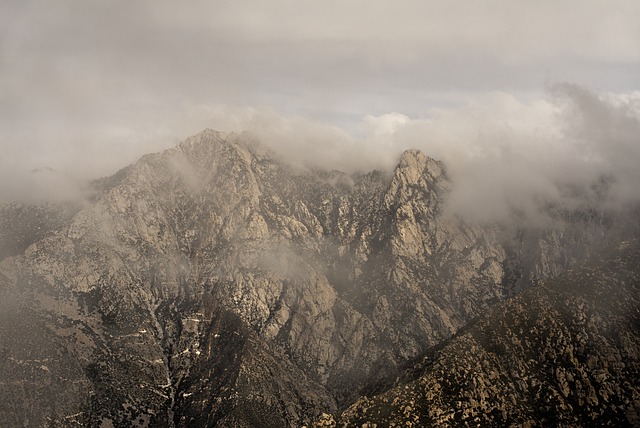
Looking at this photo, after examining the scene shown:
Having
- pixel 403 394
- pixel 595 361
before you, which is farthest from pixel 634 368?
pixel 403 394

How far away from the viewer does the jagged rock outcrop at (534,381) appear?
169500 millimetres

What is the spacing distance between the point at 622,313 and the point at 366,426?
111 m

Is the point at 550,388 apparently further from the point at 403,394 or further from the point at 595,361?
the point at 403,394

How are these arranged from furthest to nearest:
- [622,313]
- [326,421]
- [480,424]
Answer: [622,313] → [326,421] → [480,424]

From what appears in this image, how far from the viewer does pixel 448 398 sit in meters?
174

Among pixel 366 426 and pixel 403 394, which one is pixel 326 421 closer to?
pixel 366 426

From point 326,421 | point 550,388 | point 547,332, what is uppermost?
point 547,332

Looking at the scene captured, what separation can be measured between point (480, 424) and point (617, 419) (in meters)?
47.3

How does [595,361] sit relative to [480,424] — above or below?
above

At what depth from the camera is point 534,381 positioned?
184m

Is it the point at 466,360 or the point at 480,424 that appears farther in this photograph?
Result: the point at 466,360

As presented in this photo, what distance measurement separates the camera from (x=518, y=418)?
16875 cm

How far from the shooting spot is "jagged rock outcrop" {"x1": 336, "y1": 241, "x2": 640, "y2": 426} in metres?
170

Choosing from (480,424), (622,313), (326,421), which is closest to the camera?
(480,424)
